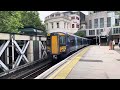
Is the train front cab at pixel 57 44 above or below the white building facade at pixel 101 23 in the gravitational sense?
below

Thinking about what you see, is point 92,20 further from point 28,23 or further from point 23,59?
point 23,59

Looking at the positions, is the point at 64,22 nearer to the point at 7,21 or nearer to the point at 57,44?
the point at 7,21

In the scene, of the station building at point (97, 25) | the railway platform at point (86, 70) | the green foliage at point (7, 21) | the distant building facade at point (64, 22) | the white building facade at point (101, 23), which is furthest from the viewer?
the white building facade at point (101, 23)

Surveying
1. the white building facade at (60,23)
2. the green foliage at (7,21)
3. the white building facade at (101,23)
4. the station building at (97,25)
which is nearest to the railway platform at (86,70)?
the green foliage at (7,21)

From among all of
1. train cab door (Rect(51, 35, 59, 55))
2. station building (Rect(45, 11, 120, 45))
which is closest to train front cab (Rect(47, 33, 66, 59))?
train cab door (Rect(51, 35, 59, 55))

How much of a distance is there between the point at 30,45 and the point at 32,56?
1.27 m

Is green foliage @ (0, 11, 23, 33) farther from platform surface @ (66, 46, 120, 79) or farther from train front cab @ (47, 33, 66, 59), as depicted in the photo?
platform surface @ (66, 46, 120, 79)

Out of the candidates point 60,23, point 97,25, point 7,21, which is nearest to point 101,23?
point 97,25

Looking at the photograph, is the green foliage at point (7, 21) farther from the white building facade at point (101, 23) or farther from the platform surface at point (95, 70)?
the white building facade at point (101, 23)

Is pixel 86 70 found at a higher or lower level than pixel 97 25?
lower

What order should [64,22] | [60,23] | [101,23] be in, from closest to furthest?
1. [60,23]
2. [64,22]
3. [101,23]

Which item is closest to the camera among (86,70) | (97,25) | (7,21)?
(86,70)

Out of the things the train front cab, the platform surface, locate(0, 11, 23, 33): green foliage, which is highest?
locate(0, 11, 23, 33): green foliage
